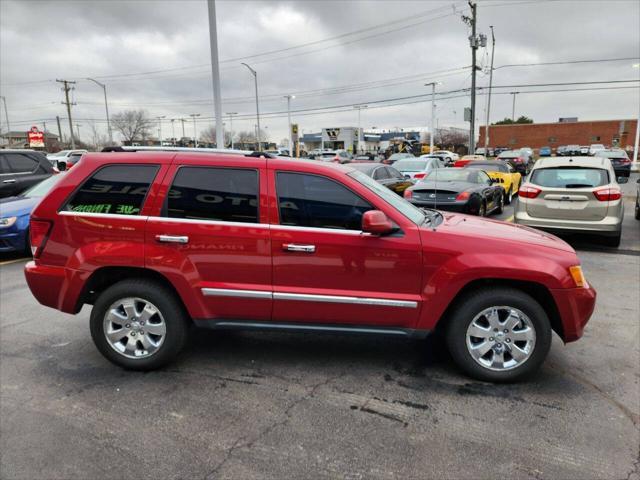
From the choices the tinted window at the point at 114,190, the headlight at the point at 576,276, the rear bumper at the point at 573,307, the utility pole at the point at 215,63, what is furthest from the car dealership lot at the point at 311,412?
the utility pole at the point at 215,63

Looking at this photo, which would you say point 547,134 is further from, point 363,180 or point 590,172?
point 363,180

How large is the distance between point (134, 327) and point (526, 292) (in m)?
3.18

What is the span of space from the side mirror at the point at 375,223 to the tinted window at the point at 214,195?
861 mm

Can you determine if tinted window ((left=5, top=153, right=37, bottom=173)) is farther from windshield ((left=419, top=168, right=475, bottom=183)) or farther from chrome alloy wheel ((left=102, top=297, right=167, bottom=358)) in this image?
windshield ((left=419, top=168, right=475, bottom=183))

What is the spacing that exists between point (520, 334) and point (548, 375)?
58cm

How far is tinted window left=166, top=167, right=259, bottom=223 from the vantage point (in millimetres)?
3564

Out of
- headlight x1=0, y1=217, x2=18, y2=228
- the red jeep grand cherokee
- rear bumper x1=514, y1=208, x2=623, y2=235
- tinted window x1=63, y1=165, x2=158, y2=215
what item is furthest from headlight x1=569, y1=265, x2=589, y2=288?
headlight x1=0, y1=217, x2=18, y2=228

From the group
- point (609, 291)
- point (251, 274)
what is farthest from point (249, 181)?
point (609, 291)

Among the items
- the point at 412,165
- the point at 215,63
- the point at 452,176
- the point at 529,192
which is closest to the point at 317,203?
the point at 529,192

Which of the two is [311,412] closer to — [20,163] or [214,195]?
[214,195]

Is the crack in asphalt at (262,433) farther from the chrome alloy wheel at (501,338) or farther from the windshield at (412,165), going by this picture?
the windshield at (412,165)

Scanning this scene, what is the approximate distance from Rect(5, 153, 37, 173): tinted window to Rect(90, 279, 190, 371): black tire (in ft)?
30.0

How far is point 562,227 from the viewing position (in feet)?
26.8

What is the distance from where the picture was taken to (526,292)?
3.60 m
